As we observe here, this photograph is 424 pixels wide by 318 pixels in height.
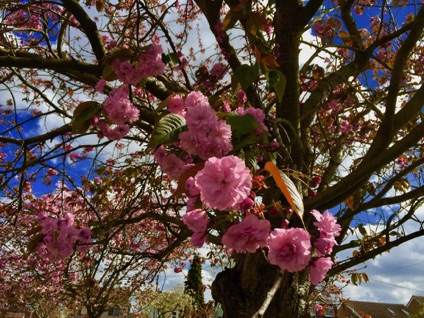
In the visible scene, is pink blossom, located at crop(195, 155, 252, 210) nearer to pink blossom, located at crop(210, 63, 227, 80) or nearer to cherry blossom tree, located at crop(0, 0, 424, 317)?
cherry blossom tree, located at crop(0, 0, 424, 317)

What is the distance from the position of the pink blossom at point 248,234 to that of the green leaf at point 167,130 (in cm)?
31

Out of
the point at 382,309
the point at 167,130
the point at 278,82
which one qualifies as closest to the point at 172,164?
the point at 167,130

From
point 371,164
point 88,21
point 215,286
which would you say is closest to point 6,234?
point 88,21

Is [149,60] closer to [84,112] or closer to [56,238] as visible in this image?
[84,112]

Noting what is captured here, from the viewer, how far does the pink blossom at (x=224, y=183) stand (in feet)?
2.91

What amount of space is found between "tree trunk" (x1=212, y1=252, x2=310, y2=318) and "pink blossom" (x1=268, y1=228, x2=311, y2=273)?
0.91 metres

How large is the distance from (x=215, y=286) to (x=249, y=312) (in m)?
0.26

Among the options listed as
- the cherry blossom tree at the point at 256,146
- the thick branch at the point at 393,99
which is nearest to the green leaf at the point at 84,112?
the cherry blossom tree at the point at 256,146

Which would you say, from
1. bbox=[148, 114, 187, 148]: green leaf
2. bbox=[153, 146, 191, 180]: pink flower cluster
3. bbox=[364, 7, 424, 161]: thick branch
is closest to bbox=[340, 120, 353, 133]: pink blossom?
bbox=[364, 7, 424, 161]: thick branch

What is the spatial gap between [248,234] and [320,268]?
304mm

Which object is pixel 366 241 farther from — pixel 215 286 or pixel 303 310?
pixel 215 286

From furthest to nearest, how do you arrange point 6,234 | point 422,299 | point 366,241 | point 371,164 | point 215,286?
point 422,299, point 6,234, point 366,241, point 215,286, point 371,164

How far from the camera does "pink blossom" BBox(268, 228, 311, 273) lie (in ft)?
3.29

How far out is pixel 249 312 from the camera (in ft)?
6.39
